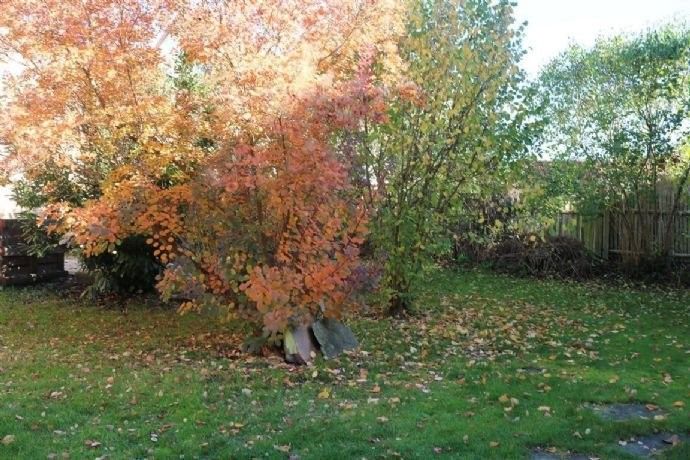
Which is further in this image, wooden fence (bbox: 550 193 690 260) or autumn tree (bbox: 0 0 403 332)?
wooden fence (bbox: 550 193 690 260)

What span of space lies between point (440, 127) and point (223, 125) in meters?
3.06

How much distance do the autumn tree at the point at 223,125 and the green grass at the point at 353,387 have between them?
841mm

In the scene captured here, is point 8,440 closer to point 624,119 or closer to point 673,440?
point 673,440

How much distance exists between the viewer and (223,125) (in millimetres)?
6477

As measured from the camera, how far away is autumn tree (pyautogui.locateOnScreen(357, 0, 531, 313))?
27.0 ft

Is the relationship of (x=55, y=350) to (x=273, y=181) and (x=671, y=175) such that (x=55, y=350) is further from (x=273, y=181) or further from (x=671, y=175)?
(x=671, y=175)

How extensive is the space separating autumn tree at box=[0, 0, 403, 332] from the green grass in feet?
2.76

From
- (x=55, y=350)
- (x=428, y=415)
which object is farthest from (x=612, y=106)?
(x=55, y=350)

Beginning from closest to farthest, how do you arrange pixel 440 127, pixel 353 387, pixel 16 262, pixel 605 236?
pixel 353 387, pixel 440 127, pixel 16 262, pixel 605 236

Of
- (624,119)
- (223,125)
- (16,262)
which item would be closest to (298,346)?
(223,125)

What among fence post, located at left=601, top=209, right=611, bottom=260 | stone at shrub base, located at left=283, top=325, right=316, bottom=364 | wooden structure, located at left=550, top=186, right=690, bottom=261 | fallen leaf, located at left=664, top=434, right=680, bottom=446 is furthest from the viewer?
fence post, located at left=601, top=209, right=611, bottom=260

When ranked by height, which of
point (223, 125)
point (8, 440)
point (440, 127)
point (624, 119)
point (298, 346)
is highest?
point (624, 119)

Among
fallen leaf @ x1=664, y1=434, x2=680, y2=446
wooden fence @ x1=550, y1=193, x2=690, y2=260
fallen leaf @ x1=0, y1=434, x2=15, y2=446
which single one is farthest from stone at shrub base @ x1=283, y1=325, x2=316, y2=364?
wooden fence @ x1=550, y1=193, x2=690, y2=260

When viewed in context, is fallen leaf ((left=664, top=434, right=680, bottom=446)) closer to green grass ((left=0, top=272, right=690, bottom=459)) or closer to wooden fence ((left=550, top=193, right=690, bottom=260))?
green grass ((left=0, top=272, right=690, bottom=459))
